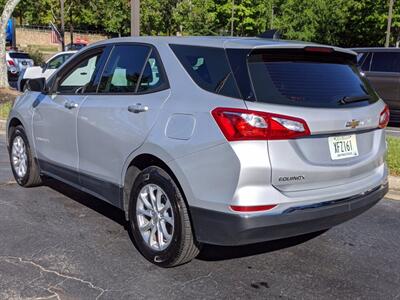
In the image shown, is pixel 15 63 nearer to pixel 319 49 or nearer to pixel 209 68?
pixel 209 68

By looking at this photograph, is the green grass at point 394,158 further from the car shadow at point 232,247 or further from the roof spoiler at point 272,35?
the roof spoiler at point 272,35

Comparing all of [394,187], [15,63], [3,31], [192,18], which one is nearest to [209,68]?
[394,187]

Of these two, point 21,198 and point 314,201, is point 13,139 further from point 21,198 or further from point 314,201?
point 314,201

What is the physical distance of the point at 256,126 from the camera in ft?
10.6

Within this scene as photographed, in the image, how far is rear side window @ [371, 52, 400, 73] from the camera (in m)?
11.7

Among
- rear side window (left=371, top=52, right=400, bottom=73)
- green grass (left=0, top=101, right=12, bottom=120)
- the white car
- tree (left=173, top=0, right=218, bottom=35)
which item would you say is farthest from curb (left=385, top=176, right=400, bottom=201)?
tree (left=173, top=0, right=218, bottom=35)

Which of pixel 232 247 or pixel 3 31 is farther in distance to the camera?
pixel 3 31

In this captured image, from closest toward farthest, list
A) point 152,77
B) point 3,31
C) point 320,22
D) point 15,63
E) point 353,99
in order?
point 353,99 < point 152,77 < point 3,31 < point 15,63 < point 320,22

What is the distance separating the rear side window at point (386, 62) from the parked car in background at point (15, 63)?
16.8 m

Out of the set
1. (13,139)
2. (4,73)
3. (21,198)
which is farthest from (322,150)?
(4,73)

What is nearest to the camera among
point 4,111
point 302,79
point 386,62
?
point 302,79

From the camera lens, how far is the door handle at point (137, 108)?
388 centimetres

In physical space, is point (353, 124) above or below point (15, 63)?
above

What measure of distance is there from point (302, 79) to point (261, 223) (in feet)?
3.41
